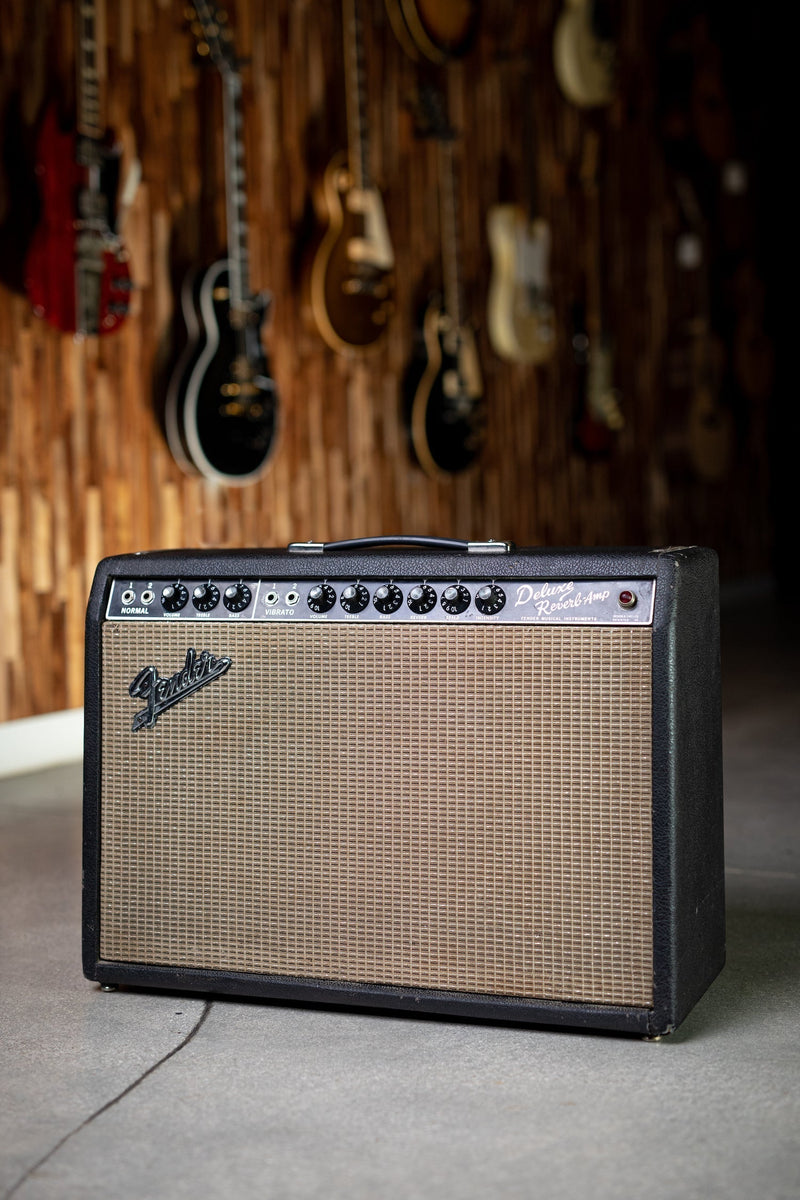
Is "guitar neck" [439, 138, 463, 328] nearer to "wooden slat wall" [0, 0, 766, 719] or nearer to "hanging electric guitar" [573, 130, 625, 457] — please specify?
"wooden slat wall" [0, 0, 766, 719]

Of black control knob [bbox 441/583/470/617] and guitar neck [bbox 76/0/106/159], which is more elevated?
guitar neck [bbox 76/0/106/159]

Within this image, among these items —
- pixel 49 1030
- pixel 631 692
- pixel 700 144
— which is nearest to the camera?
pixel 631 692

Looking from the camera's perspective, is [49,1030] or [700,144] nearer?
[49,1030]

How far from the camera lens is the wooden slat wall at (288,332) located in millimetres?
3314

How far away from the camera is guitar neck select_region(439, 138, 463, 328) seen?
4738 mm

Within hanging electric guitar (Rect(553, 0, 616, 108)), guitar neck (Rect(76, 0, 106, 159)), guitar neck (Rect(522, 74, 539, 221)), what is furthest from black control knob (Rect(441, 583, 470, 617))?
hanging electric guitar (Rect(553, 0, 616, 108))

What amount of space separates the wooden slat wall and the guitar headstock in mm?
78

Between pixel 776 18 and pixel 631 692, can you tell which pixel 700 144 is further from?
pixel 631 692

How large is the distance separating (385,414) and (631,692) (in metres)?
3.12

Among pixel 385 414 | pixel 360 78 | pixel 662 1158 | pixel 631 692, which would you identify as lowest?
pixel 662 1158

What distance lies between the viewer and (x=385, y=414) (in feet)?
14.9

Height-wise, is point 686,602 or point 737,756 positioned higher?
point 686,602

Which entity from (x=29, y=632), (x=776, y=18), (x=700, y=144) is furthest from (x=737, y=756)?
(x=776, y=18)

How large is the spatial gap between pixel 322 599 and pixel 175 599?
0.18 metres
